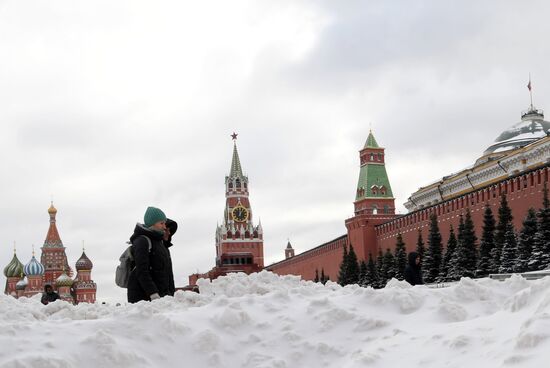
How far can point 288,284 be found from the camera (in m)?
7.27

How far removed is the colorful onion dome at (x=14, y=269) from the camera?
90.9 meters

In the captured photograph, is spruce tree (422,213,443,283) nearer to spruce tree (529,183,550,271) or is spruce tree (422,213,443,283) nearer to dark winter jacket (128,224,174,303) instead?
spruce tree (529,183,550,271)

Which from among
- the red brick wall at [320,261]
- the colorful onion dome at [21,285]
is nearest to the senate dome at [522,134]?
the red brick wall at [320,261]

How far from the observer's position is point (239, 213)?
8812 cm

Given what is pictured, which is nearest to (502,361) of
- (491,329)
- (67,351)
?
(491,329)

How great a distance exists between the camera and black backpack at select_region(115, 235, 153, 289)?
6279 millimetres

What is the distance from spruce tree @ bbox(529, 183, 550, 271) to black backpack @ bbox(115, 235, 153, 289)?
72.0 feet

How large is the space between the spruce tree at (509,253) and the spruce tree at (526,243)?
0.37 m

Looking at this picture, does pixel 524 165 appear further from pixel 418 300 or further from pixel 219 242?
pixel 219 242

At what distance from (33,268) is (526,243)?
67.5m

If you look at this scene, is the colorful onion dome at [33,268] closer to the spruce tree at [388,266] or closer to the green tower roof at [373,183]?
the green tower roof at [373,183]

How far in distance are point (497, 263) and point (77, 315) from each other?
84.4 feet

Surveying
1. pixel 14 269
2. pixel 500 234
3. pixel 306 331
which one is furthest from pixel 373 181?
pixel 306 331

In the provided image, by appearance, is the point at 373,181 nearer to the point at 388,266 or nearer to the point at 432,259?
the point at 388,266
